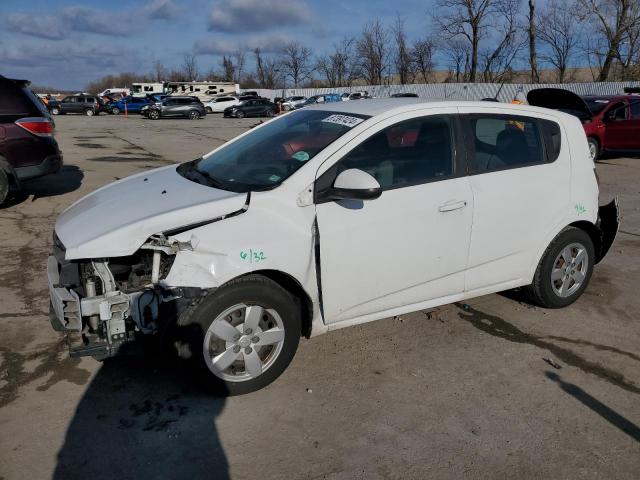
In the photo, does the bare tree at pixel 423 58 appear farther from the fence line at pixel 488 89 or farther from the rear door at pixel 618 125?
the rear door at pixel 618 125

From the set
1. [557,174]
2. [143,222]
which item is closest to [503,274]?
[557,174]

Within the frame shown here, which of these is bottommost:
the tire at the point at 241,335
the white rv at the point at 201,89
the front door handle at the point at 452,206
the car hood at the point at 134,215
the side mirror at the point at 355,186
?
the tire at the point at 241,335

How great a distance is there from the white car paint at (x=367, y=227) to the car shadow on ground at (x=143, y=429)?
30.5 inches

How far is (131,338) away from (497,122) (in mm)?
3052

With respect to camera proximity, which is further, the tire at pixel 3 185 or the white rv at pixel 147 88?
the white rv at pixel 147 88

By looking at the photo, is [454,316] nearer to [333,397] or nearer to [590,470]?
[333,397]

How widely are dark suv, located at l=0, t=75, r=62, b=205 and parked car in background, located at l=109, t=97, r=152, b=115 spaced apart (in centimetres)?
3869

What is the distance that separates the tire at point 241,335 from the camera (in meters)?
3.11

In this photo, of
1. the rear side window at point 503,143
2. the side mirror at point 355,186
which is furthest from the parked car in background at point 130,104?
the side mirror at point 355,186

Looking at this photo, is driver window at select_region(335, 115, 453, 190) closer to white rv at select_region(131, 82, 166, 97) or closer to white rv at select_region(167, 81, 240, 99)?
white rv at select_region(167, 81, 240, 99)

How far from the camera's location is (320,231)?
3.35 metres

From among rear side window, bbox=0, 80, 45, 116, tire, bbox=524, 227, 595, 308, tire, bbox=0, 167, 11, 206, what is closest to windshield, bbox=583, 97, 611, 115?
tire, bbox=524, 227, 595, 308

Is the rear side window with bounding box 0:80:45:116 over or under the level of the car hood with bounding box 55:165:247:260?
over

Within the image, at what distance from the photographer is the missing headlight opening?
3014mm
